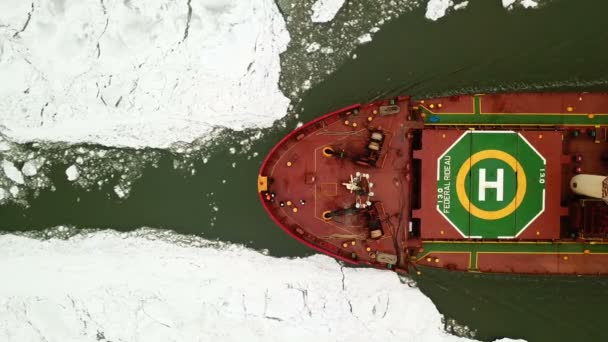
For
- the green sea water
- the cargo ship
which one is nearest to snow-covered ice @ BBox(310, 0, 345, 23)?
the green sea water

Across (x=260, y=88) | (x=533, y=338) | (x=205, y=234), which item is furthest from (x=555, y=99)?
(x=205, y=234)

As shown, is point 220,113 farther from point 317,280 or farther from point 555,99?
point 555,99

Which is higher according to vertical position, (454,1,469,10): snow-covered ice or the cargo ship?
(454,1,469,10): snow-covered ice

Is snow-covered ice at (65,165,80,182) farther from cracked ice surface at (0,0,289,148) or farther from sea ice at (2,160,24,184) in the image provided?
sea ice at (2,160,24,184)

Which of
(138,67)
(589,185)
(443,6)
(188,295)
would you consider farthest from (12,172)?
(589,185)

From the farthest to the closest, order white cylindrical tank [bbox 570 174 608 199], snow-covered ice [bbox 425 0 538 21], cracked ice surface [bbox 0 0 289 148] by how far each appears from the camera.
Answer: snow-covered ice [bbox 425 0 538 21], cracked ice surface [bbox 0 0 289 148], white cylindrical tank [bbox 570 174 608 199]

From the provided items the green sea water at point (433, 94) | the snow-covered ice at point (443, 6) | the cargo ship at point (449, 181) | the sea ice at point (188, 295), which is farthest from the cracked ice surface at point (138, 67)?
the snow-covered ice at point (443, 6)

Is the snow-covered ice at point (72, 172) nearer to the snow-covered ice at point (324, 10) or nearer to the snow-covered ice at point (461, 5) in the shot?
the snow-covered ice at point (324, 10)
